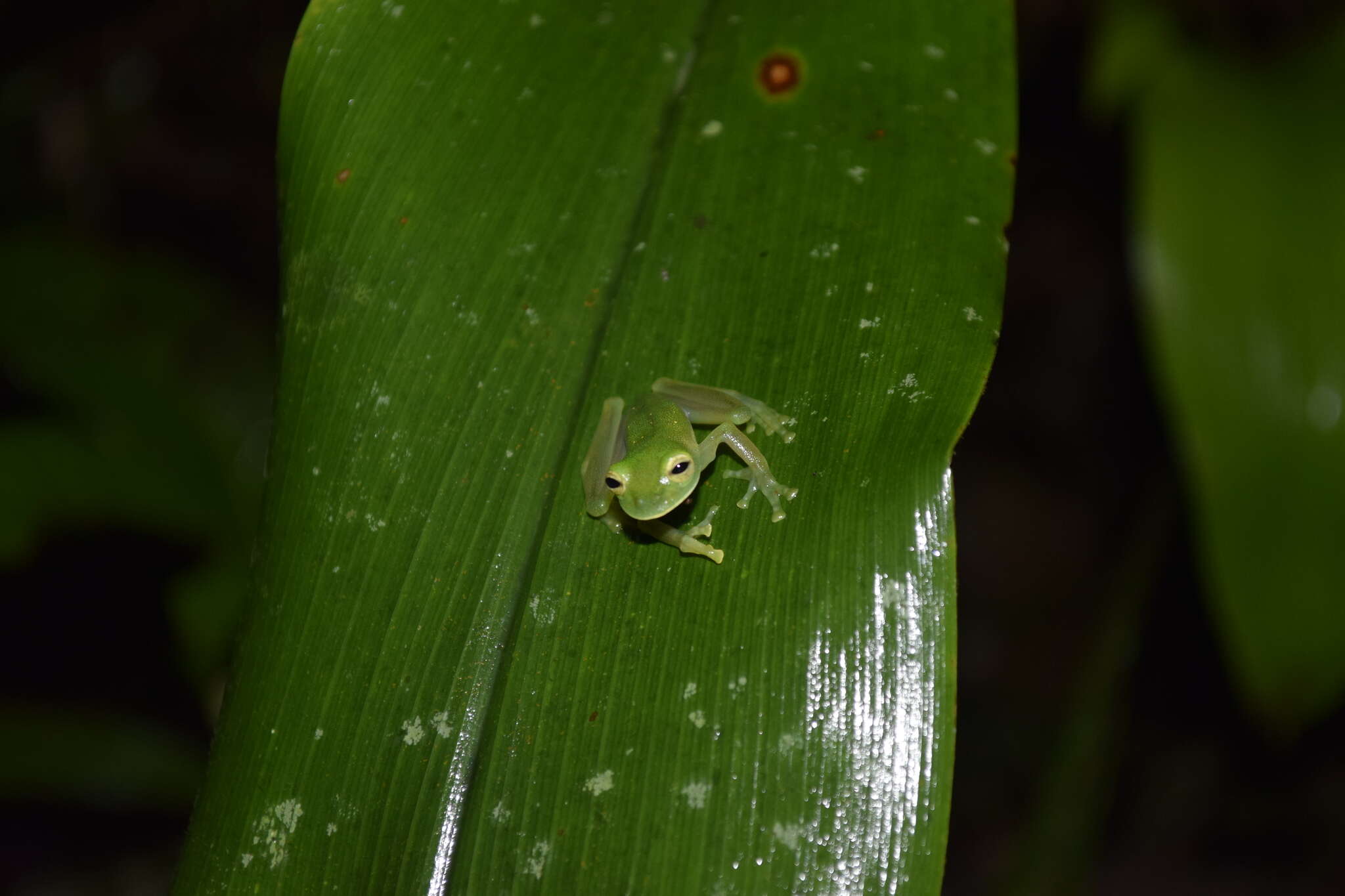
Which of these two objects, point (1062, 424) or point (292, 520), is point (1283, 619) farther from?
point (1062, 424)

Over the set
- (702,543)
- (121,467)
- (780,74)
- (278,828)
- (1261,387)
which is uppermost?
(780,74)

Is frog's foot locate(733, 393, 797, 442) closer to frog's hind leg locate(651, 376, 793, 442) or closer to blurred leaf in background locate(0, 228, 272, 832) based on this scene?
frog's hind leg locate(651, 376, 793, 442)

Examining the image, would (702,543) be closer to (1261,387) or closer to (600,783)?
(600,783)

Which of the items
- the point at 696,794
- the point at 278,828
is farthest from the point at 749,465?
the point at 278,828

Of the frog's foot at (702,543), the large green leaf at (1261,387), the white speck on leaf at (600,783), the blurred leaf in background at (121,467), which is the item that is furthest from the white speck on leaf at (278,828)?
the large green leaf at (1261,387)

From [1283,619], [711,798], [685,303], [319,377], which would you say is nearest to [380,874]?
[711,798]

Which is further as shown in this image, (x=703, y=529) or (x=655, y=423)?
(x=655, y=423)

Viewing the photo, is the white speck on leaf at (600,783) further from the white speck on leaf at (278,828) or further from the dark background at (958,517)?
the dark background at (958,517)
